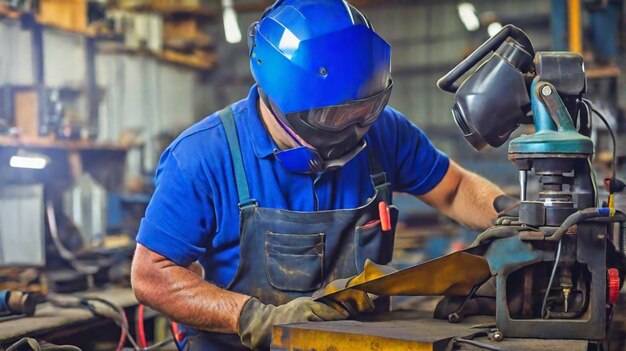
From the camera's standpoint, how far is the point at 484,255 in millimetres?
1550

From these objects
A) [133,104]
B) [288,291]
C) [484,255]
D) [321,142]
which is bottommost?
[288,291]

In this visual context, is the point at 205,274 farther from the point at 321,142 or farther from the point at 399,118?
the point at 399,118

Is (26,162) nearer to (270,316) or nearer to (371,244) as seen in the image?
(371,244)

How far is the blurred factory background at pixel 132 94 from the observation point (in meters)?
4.71

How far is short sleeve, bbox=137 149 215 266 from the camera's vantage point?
191 cm

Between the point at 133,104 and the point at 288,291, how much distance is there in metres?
7.31

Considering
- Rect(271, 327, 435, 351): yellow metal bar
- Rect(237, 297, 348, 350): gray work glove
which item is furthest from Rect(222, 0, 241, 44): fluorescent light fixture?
Rect(271, 327, 435, 351): yellow metal bar

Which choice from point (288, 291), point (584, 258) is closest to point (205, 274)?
point (288, 291)

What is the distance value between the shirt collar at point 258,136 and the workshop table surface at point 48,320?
864mm

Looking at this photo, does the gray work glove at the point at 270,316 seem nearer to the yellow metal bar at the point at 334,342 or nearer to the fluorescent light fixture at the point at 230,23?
the yellow metal bar at the point at 334,342

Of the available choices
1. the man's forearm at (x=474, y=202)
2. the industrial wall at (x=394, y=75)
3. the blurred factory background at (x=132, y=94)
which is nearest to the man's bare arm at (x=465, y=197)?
the man's forearm at (x=474, y=202)

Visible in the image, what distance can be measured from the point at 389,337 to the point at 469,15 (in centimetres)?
852

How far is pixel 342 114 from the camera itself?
1.83 metres

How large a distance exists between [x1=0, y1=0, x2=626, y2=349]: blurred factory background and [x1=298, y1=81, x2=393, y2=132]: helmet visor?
1193 mm
